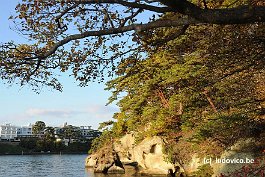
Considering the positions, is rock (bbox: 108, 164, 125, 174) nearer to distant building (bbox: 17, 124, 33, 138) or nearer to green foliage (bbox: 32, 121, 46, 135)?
green foliage (bbox: 32, 121, 46, 135)

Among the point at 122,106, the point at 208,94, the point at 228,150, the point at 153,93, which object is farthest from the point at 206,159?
the point at 122,106

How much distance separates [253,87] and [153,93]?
11848 millimetres

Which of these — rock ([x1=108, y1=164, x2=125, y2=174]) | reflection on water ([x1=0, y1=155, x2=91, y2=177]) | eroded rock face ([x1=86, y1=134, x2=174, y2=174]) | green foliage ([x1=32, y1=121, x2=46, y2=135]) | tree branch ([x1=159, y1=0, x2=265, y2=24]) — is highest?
green foliage ([x1=32, y1=121, x2=46, y2=135])

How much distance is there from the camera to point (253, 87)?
14023 mm

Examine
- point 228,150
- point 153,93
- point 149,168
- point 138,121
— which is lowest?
point 149,168

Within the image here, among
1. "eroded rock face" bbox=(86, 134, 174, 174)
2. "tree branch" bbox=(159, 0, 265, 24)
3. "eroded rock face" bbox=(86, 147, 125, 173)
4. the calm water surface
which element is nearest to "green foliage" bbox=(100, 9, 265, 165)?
"eroded rock face" bbox=(86, 134, 174, 174)

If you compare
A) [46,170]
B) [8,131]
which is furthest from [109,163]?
[8,131]

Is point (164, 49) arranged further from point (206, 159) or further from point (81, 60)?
point (206, 159)

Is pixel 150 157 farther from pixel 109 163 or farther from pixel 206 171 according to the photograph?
pixel 109 163

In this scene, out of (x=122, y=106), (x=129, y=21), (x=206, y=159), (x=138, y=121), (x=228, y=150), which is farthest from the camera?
(x=122, y=106)

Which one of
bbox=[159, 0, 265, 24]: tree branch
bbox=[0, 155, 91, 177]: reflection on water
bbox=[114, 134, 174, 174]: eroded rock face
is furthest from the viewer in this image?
bbox=[0, 155, 91, 177]: reflection on water

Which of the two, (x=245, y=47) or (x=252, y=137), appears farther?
(x=252, y=137)

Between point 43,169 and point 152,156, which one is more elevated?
point 152,156

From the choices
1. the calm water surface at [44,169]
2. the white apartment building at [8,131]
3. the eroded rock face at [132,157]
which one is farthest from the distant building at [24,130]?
the eroded rock face at [132,157]
